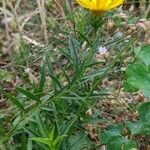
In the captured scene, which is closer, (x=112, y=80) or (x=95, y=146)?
(x=95, y=146)

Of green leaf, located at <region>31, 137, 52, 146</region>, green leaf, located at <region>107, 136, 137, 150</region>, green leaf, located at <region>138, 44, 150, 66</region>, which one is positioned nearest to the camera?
green leaf, located at <region>31, 137, 52, 146</region>

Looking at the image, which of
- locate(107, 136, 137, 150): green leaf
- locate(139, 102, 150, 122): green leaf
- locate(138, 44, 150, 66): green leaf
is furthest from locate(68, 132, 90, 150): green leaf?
locate(138, 44, 150, 66): green leaf

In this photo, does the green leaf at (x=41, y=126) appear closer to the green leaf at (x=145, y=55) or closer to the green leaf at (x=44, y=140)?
the green leaf at (x=44, y=140)

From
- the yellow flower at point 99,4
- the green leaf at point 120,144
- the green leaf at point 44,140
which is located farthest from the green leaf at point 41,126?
the yellow flower at point 99,4

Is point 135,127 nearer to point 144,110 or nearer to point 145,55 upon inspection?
point 144,110

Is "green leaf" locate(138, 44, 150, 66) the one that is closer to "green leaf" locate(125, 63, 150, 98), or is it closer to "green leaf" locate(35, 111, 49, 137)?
"green leaf" locate(125, 63, 150, 98)

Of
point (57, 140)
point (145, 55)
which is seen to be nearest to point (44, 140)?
point (57, 140)

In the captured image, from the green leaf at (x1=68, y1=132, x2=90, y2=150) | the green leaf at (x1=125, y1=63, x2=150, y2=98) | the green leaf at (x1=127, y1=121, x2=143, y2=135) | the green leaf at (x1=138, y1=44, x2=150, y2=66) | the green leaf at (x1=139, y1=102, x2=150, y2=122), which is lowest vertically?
the green leaf at (x1=68, y1=132, x2=90, y2=150)

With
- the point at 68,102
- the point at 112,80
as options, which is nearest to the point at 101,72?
the point at 68,102

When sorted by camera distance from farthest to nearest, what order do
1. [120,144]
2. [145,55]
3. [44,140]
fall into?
[145,55], [120,144], [44,140]

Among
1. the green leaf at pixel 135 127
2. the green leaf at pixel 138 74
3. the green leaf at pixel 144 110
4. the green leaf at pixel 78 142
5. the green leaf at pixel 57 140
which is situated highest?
the green leaf at pixel 138 74

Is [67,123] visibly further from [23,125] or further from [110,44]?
[110,44]
